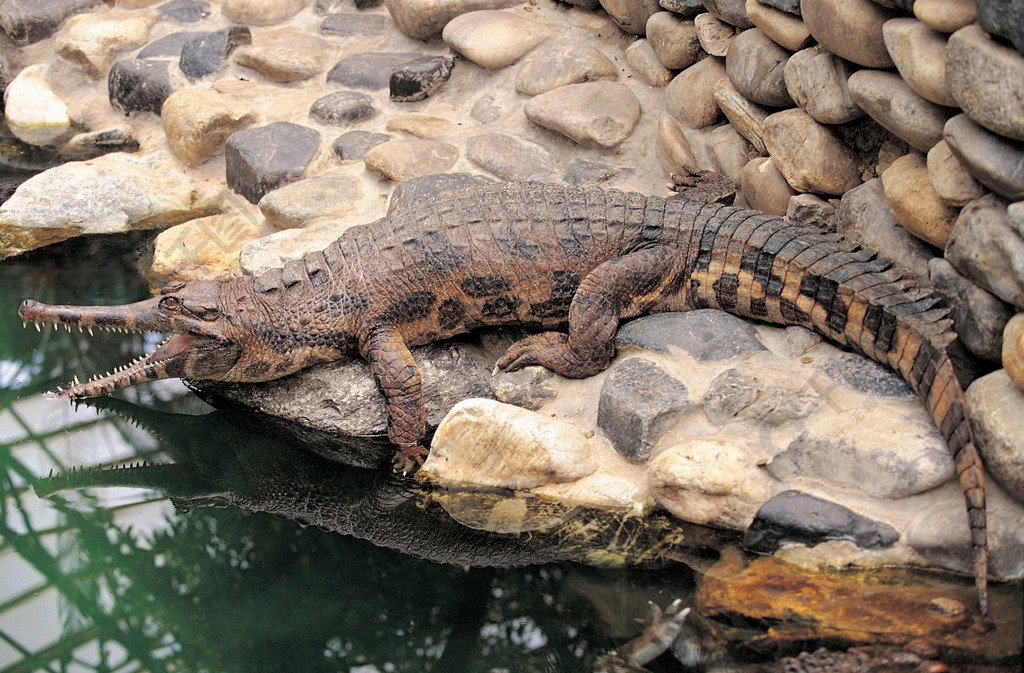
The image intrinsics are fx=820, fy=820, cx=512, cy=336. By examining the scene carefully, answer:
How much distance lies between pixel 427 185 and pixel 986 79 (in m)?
2.79

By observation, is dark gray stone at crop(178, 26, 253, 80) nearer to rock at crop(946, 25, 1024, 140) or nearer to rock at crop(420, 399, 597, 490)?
rock at crop(420, 399, 597, 490)

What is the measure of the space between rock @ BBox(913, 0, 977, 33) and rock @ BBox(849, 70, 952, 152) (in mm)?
292

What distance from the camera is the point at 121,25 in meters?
6.30

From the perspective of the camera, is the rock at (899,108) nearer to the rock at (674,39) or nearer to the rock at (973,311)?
the rock at (973,311)

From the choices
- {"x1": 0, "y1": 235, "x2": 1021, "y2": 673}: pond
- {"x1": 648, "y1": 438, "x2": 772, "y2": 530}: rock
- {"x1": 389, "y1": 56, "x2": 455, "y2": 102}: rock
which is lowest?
{"x1": 0, "y1": 235, "x2": 1021, "y2": 673}: pond

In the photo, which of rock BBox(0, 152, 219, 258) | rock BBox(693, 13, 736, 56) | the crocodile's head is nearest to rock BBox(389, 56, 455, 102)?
rock BBox(0, 152, 219, 258)

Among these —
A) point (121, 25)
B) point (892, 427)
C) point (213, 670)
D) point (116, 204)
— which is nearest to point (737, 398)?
point (892, 427)

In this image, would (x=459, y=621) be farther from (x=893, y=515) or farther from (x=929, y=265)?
(x=929, y=265)

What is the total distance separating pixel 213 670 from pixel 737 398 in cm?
219

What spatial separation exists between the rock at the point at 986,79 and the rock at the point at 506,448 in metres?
1.84

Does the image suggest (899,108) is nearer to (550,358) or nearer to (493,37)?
(550,358)

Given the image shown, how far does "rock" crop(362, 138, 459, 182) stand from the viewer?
4.80 m

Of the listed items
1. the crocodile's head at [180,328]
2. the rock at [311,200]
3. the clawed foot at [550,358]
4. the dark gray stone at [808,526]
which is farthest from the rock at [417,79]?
the dark gray stone at [808,526]

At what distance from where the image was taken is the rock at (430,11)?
224 inches
